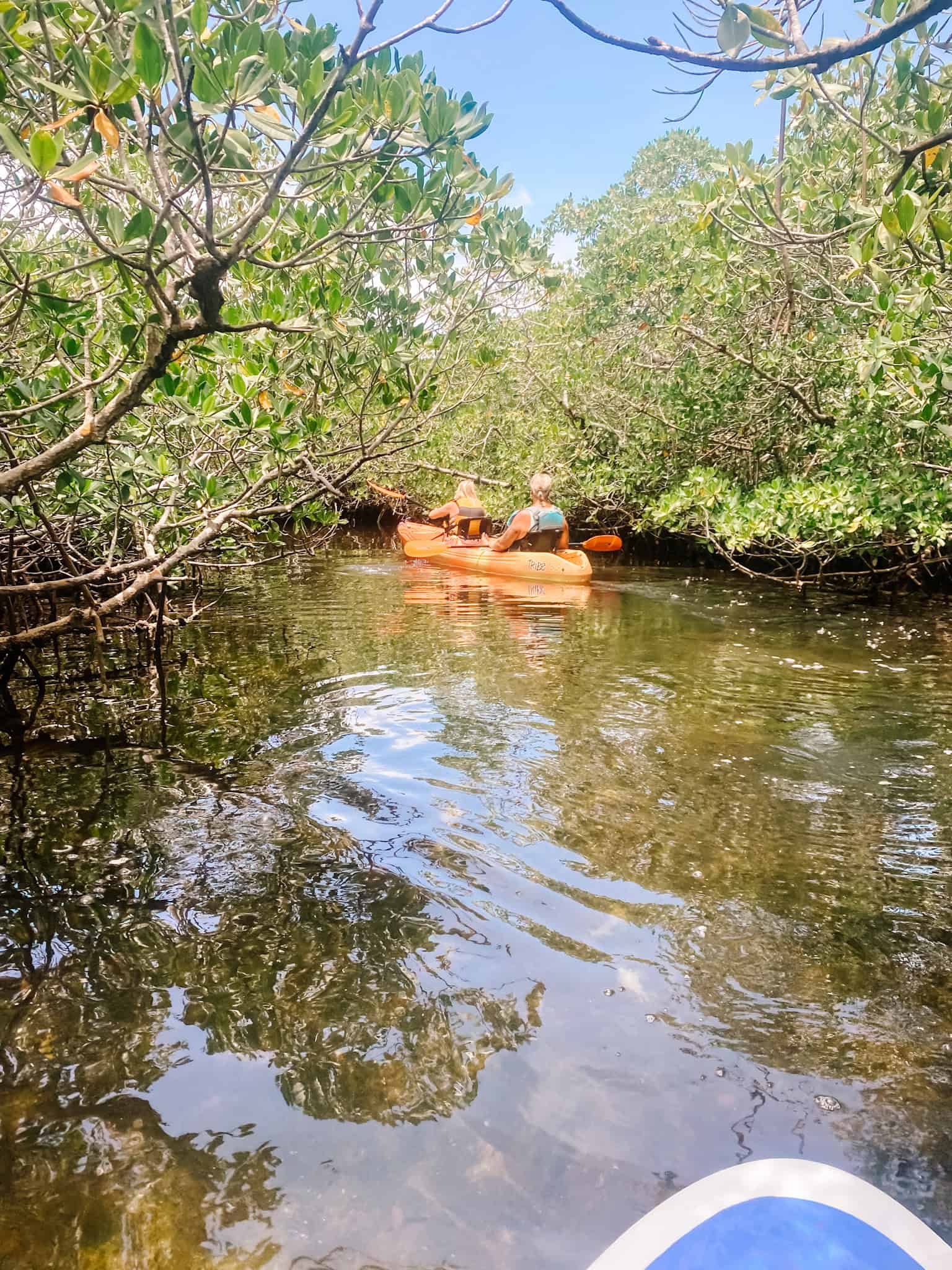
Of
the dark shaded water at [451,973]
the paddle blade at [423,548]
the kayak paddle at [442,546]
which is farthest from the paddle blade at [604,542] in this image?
the dark shaded water at [451,973]

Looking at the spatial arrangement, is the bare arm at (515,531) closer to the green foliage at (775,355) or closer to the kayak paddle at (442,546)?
the kayak paddle at (442,546)

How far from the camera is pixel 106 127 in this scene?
236 centimetres

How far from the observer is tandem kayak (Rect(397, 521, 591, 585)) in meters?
11.9

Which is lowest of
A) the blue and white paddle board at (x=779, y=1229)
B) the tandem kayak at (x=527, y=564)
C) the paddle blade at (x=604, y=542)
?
the blue and white paddle board at (x=779, y=1229)

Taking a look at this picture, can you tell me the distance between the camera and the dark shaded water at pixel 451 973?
2053mm

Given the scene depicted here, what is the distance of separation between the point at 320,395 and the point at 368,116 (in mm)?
2877

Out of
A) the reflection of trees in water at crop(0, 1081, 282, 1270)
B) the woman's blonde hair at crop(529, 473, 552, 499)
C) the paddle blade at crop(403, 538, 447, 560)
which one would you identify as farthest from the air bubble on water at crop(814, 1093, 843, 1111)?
the paddle blade at crop(403, 538, 447, 560)

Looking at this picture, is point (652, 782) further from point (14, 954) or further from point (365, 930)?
point (14, 954)

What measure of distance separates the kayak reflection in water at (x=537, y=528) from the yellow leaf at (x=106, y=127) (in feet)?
30.0

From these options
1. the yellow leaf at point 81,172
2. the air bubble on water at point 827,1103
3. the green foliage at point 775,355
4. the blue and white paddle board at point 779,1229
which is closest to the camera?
the blue and white paddle board at point 779,1229

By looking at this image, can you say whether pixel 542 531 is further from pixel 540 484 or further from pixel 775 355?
pixel 775 355

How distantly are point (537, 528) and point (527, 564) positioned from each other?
510 millimetres

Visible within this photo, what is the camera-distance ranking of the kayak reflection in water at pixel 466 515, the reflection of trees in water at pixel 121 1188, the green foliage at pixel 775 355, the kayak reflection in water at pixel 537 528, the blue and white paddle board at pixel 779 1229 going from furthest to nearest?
the kayak reflection in water at pixel 466 515, the kayak reflection in water at pixel 537 528, the green foliage at pixel 775 355, the reflection of trees in water at pixel 121 1188, the blue and white paddle board at pixel 779 1229

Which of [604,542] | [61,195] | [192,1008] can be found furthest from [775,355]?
[192,1008]
